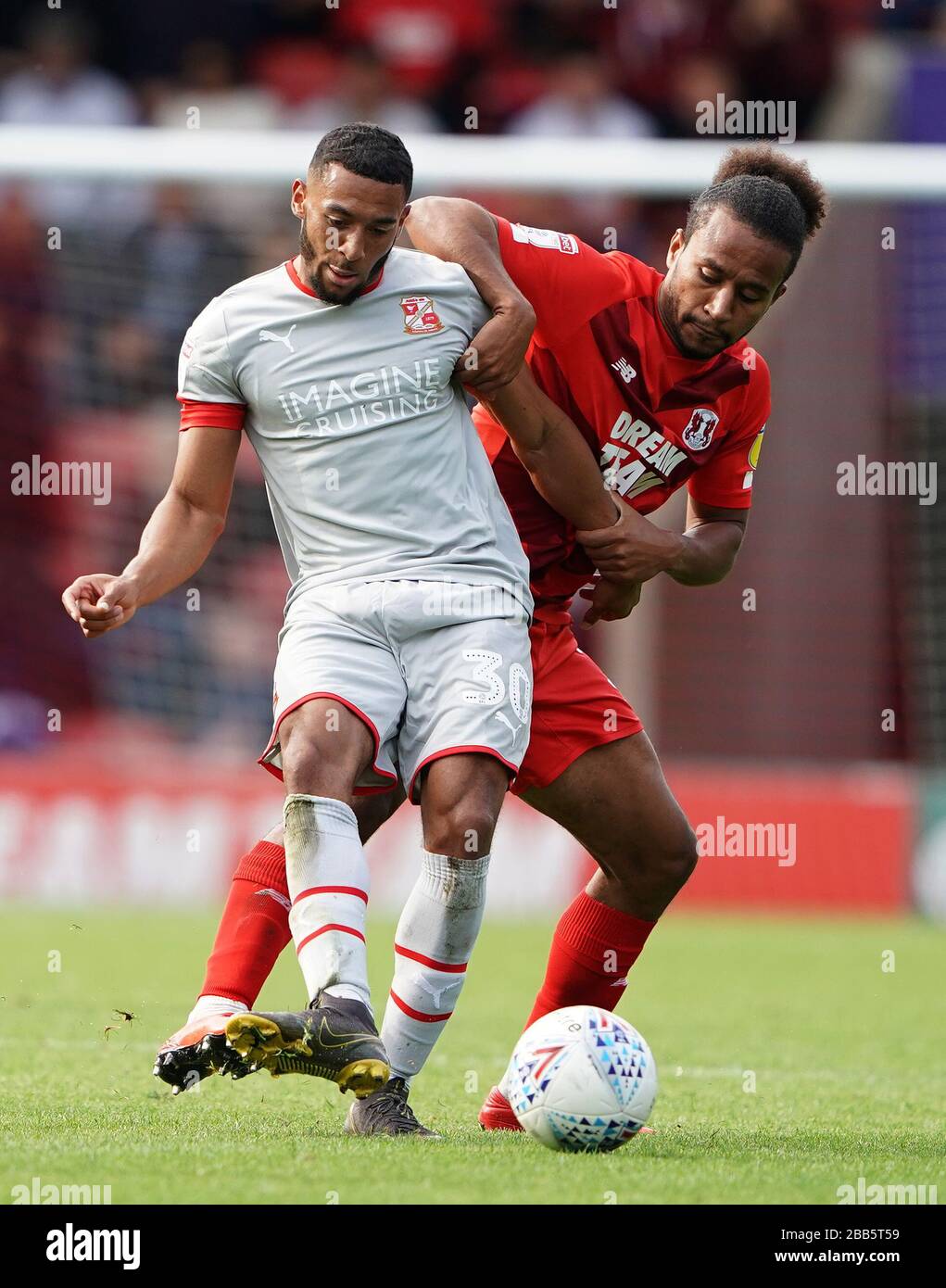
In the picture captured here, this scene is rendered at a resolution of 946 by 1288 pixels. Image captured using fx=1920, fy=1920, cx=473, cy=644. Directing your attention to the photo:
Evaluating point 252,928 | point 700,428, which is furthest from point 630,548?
point 252,928

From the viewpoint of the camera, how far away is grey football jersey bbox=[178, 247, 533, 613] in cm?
434

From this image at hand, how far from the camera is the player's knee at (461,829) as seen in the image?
4152mm

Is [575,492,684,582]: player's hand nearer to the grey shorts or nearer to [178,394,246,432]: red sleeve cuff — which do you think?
the grey shorts

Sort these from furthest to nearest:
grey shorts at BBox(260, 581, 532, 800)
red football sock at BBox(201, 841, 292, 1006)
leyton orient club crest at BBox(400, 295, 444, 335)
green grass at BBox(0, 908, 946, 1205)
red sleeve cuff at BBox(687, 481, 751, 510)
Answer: red sleeve cuff at BBox(687, 481, 751, 510) → red football sock at BBox(201, 841, 292, 1006) → leyton orient club crest at BBox(400, 295, 444, 335) → grey shorts at BBox(260, 581, 532, 800) → green grass at BBox(0, 908, 946, 1205)

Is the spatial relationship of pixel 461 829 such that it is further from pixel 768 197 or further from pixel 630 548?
pixel 768 197

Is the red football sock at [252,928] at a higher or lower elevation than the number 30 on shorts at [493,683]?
lower

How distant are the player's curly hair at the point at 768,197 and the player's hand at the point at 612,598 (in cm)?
89

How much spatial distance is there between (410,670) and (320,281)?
2.95 feet

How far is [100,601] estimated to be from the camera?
13.7 feet

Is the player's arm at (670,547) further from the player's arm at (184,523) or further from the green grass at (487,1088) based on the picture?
the green grass at (487,1088)

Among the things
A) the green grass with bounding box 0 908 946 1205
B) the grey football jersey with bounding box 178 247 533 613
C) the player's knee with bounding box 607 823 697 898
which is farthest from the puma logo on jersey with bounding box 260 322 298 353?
the green grass with bounding box 0 908 946 1205

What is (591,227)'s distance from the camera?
13.5 meters

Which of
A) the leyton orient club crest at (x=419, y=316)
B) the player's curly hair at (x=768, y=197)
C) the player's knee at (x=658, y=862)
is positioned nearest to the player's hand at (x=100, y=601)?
the leyton orient club crest at (x=419, y=316)

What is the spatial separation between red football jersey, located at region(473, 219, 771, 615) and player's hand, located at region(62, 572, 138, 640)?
48.3 inches
